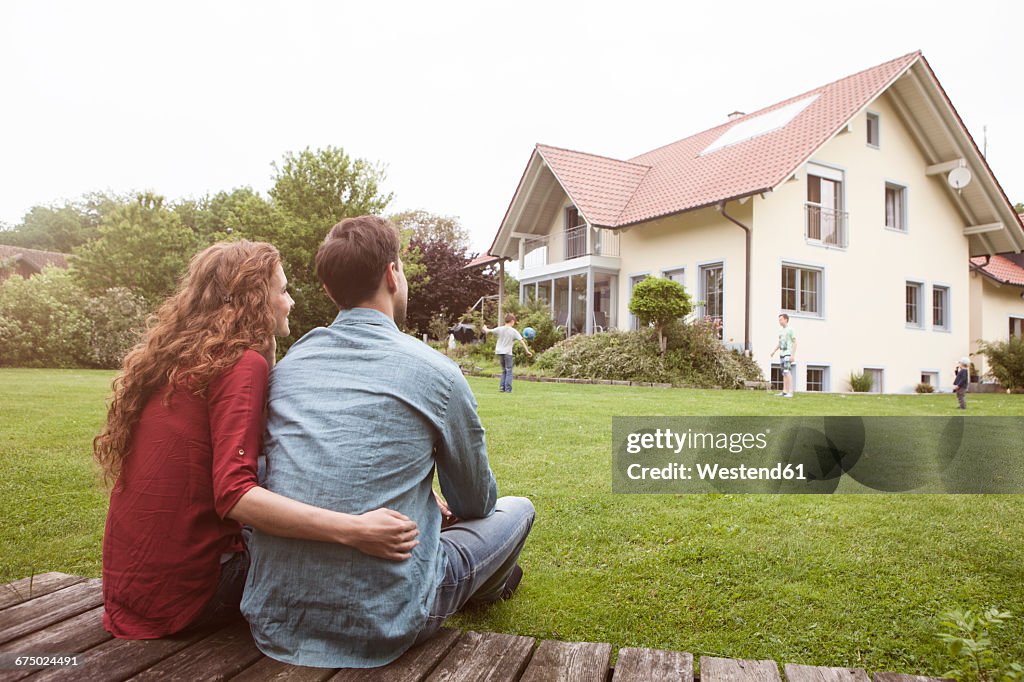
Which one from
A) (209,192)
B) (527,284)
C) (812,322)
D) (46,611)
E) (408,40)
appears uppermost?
(209,192)

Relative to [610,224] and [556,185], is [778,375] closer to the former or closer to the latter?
[610,224]

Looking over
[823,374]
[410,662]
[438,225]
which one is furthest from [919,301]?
[438,225]

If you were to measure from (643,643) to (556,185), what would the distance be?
21655 mm

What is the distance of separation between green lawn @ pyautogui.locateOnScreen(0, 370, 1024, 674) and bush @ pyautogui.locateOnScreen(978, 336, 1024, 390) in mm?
16686

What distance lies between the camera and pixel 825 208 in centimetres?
1875

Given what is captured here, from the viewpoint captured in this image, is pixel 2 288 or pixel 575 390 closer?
pixel 575 390

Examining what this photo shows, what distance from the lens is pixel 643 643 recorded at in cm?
270

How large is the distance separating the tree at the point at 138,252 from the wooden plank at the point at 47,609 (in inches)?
946

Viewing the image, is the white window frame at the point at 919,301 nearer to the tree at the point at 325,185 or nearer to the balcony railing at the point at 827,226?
the balcony railing at the point at 827,226

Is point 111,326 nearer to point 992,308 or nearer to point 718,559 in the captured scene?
point 718,559

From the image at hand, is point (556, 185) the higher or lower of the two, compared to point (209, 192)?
lower

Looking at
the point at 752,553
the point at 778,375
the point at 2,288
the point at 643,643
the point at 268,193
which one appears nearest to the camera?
the point at 643,643

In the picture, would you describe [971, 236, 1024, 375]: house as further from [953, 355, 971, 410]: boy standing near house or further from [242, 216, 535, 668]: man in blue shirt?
[242, 216, 535, 668]: man in blue shirt

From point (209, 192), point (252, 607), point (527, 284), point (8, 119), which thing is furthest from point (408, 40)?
point (209, 192)
